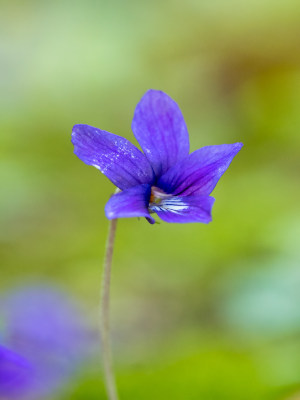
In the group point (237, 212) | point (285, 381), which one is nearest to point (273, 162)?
point (237, 212)

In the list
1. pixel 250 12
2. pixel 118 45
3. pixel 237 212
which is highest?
pixel 250 12

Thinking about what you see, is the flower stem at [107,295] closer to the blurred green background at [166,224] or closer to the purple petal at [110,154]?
the purple petal at [110,154]

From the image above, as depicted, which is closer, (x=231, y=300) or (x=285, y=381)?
(x=285, y=381)

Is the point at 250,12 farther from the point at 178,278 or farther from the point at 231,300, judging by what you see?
the point at 231,300

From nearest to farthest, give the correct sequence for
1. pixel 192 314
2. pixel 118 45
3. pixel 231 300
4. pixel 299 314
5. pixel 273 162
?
pixel 299 314, pixel 231 300, pixel 192 314, pixel 273 162, pixel 118 45

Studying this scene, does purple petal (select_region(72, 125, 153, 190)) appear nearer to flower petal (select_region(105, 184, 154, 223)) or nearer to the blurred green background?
flower petal (select_region(105, 184, 154, 223))

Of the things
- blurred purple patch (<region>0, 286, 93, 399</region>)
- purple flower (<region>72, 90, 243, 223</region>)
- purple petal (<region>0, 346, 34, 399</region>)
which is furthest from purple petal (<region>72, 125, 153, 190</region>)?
A: blurred purple patch (<region>0, 286, 93, 399</region>)

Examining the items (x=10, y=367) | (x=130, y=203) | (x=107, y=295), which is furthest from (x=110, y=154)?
(x=10, y=367)

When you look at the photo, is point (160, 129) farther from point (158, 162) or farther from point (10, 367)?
point (10, 367)
